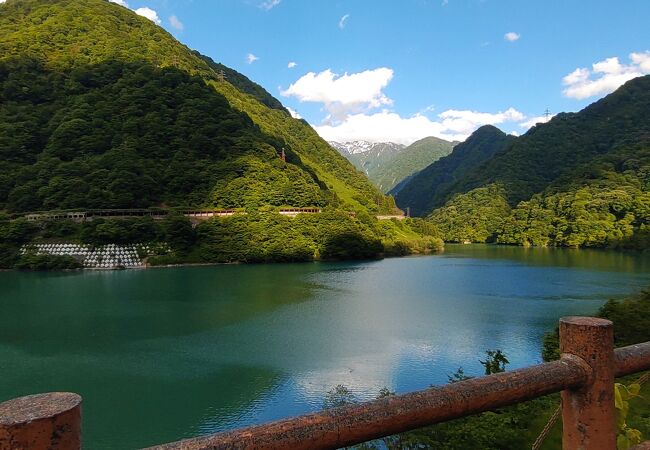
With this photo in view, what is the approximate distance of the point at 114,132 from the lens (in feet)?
209

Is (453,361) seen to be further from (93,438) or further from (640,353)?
(640,353)

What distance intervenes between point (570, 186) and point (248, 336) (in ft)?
263

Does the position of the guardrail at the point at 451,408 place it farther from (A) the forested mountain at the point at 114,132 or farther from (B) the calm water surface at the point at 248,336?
(A) the forested mountain at the point at 114,132

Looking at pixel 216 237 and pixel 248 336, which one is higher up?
pixel 216 237

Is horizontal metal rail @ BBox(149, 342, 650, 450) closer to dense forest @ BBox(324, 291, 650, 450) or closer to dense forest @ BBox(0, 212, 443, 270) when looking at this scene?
dense forest @ BBox(324, 291, 650, 450)

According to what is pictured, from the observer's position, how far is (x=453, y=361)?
1697 centimetres

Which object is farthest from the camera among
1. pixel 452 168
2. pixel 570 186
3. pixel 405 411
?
pixel 452 168

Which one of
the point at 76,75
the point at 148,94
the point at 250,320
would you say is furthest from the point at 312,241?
the point at 76,75

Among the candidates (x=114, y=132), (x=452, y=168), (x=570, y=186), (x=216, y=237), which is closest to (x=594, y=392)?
(x=216, y=237)

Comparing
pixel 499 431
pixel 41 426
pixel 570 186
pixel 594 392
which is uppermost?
pixel 570 186

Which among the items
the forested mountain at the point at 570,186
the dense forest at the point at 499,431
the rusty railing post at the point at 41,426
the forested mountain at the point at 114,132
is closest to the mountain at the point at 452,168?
the forested mountain at the point at 570,186

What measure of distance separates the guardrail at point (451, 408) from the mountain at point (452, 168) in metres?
146

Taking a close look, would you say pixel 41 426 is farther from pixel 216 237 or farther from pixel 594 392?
pixel 216 237

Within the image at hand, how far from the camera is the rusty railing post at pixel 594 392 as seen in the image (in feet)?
5.57
